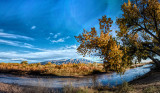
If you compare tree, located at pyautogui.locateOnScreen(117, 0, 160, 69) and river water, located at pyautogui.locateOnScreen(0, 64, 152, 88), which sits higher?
tree, located at pyautogui.locateOnScreen(117, 0, 160, 69)

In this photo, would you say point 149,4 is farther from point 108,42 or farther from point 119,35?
point 108,42

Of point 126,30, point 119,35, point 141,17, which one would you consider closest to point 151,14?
point 141,17

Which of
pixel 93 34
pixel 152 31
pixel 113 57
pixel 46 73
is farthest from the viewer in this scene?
pixel 46 73

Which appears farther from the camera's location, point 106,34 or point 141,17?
point 141,17

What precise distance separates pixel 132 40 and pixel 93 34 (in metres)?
6.37

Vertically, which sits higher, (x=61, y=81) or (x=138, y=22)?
(x=138, y=22)

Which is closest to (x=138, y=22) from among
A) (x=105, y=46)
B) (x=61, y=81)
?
(x=105, y=46)

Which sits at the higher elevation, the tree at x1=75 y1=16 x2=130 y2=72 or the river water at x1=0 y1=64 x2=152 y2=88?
the tree at x1=75 y1=16 x2=130 y2=72

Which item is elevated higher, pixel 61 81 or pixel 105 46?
pixel 105 46

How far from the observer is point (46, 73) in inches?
929

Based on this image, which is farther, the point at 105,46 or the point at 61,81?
the point at 61,81

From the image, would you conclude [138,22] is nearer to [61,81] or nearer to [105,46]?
[105,46]

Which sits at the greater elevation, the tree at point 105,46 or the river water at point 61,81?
the tree at point 105,46

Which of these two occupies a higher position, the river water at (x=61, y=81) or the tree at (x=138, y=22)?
the tree at (x=138, y=22)
